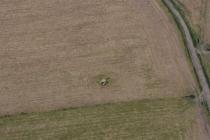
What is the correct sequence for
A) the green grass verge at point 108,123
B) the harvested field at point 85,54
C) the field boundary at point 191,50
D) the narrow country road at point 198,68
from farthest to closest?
1. the field boundary at point 191,50
2. the harvested field at point 85,54
3. the narrow country road at point 198,68
4. the green grass verge at point 108,123

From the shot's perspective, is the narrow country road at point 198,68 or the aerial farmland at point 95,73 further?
the narrow country road at point 198,68

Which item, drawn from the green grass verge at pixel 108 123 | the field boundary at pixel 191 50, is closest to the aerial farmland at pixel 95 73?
the green grass verge at pixel 108 123

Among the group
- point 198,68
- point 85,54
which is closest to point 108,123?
point 85,54

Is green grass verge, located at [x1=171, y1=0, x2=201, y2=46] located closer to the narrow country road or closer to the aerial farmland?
the narrow country road

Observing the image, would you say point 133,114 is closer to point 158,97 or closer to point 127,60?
point 158,97

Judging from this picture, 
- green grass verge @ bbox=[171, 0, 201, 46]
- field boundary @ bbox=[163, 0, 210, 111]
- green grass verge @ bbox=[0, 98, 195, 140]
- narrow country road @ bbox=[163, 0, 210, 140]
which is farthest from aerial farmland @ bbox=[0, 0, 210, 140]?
green grass verge @ bbox=[171, 0, 201, 46]

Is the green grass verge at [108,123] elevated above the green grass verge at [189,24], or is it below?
below

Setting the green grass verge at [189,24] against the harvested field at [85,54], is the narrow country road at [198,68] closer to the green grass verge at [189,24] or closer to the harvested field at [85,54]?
the green grass verge at [189,24]

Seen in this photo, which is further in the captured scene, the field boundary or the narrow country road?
the field boundary

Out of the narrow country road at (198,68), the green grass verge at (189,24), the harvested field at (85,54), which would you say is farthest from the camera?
the green grass verge at (189,24)
